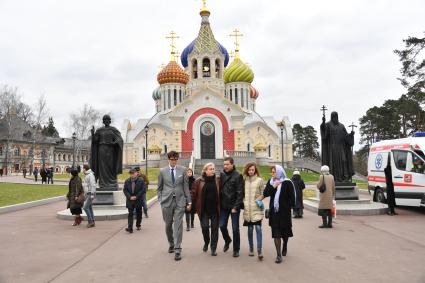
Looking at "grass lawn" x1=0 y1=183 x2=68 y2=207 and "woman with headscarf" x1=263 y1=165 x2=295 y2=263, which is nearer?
"woman with headscarf" x1=263 y1=165 x2=295 y2=263

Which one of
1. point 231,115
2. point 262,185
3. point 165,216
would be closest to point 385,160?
point 262,185

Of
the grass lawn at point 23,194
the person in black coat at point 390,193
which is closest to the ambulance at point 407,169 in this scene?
the person in black coat at point 390,193

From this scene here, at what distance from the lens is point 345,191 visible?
44.3 feet

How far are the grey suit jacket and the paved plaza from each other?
994 millimetres

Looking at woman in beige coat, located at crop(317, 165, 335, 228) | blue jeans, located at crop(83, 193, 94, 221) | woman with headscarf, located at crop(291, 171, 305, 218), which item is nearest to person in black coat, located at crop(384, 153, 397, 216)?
woman with headscarf, located at crop(291, 171, 305, 218)

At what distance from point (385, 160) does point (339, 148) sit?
227 cm

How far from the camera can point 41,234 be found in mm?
9242

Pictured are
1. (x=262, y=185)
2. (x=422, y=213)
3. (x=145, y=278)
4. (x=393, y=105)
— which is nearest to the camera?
(x=145, y=278)

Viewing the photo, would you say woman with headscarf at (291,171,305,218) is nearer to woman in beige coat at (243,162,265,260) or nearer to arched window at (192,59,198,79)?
woman in beige coat at (243,162,265,260)

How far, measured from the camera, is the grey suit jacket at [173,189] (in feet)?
23.2

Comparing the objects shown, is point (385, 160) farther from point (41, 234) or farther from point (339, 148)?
point (41, 234)

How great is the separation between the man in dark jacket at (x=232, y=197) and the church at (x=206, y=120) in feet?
111

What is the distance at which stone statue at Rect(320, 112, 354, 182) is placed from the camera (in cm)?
1363

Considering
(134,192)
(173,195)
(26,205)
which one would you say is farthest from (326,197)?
(26,205)
